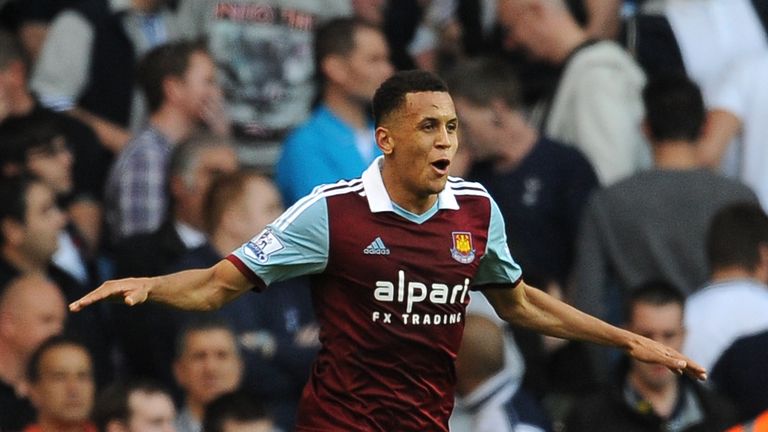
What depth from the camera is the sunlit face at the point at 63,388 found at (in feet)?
31.3

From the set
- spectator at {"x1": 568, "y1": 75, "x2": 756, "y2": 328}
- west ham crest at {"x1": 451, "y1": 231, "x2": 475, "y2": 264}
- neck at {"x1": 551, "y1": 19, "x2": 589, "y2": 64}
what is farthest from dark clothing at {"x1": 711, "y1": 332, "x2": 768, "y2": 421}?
west ham crest at {"x1": 451, "y1": 231, "x2": 475, "y2": 264}

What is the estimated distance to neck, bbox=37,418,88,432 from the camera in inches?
375

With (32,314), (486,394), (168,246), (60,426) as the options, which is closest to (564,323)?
(486,394)

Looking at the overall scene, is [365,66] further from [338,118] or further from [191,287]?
[191,287]

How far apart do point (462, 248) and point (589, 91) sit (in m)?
4.10

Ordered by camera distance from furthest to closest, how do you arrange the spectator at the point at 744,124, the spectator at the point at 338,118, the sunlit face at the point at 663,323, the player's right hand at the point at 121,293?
the spectator at the point at 744,124, the spectator at the point at 338,118, the sunlit face at the point at 663,323, the player's right hand at the point at 121,293

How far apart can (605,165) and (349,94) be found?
142 centimetres

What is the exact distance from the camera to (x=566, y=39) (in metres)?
11.4

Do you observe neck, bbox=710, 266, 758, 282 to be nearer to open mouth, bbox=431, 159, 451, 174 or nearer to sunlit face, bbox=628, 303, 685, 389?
sunlit face, bbox=628, 303, 685, 389

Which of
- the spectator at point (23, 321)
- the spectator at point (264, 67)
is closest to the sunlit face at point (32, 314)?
the spectator at point (23, 321)

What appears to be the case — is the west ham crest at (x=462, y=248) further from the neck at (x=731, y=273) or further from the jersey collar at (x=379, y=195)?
the neck at (x=731, y=273)

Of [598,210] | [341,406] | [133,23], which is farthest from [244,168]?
[341,406]

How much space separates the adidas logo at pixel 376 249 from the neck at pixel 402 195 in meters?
0.15

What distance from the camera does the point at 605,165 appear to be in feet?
36.2
